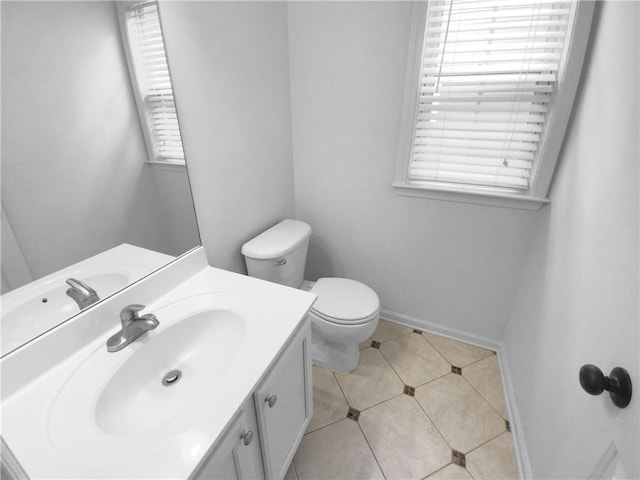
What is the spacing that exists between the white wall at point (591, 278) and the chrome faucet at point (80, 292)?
1.31m

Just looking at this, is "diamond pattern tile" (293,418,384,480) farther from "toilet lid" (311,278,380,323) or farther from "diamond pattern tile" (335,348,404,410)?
"toilet lid" (311,278,380,323)

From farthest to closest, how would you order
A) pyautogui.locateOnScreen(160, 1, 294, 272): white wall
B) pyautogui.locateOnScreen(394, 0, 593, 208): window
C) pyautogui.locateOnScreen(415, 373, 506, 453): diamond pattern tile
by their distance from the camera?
pyautogui.locateOnScreen(415, 373, 506, 453): diamond pattern tile < pyautogui.locateOnScreen(394, 0, 593, 208): window < pyautogui.locateOnScreen(160, 1, 294, 272): white wall

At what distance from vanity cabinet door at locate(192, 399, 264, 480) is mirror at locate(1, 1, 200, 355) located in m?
0.55

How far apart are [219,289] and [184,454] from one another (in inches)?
23.3

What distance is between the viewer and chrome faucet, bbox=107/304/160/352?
2.76 ft

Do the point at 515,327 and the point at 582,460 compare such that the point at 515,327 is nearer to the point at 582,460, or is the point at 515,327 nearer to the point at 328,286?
the point at 582,460

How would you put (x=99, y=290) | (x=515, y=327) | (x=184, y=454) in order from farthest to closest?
(x=515, y=327) → (x=99, y=290) → (x=184, y=454)

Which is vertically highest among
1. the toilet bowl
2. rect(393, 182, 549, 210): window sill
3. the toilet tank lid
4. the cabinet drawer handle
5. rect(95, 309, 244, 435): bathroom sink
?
rect(393, 182, 549, 210): window sill

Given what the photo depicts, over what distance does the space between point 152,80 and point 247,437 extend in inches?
43.3

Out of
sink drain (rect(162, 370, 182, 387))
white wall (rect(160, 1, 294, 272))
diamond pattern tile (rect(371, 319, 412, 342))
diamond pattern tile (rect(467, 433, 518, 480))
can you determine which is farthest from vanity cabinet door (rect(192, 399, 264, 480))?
diamond pattern tile (rect(371, 319, 412, 342))

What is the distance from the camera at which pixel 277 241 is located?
1.61 m

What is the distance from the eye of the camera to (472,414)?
1542 millimetres

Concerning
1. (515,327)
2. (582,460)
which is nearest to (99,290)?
(582,460)

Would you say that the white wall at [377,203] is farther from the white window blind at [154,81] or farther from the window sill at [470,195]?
the white window blind at [154,81]
